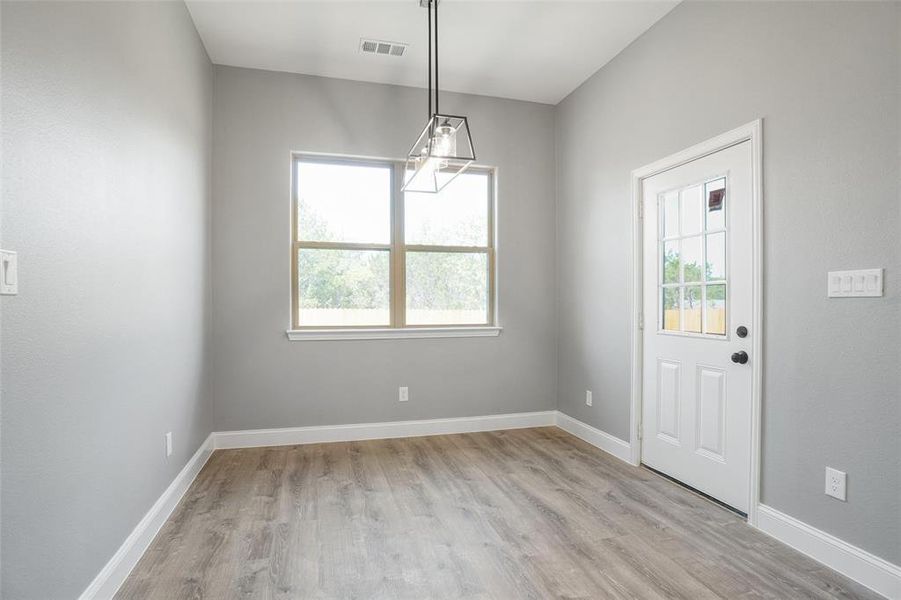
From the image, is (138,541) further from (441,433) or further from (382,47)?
(382,47)

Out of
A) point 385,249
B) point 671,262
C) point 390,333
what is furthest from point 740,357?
point 385,249

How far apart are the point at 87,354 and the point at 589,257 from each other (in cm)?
335

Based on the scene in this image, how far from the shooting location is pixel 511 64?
3.69 metres

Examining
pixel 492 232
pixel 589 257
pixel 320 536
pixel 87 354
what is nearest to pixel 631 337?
pixel 589 257

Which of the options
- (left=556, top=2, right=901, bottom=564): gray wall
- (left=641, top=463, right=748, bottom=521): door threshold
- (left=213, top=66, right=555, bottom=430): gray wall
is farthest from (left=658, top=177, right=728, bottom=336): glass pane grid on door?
(left=213, top=66, right=555, bottom=430): gray wall

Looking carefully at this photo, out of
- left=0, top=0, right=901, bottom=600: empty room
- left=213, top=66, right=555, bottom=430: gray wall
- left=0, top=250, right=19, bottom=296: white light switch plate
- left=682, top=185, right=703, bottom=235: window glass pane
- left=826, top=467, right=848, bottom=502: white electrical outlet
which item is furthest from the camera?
left=213, top=66, right=555, bottom=430: gray wall

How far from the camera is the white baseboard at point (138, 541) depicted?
Answer: 5.83 ft

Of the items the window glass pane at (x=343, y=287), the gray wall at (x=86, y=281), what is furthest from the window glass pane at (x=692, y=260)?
the gray wall at (x=86, y=281)

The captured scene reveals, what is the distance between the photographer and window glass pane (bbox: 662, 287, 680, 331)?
3072 millimetres

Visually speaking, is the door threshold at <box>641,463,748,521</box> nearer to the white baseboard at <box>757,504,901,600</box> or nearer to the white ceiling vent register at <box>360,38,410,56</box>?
the white baseboard at <box>757,504,901,600</box>

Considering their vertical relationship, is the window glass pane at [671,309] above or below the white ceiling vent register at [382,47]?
below

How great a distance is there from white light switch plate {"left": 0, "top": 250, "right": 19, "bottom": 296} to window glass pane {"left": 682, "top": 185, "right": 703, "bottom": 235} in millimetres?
3096

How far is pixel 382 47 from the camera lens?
11.2 ft

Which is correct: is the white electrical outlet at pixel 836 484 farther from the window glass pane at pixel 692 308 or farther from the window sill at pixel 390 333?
the window sill at pixel 390 333
